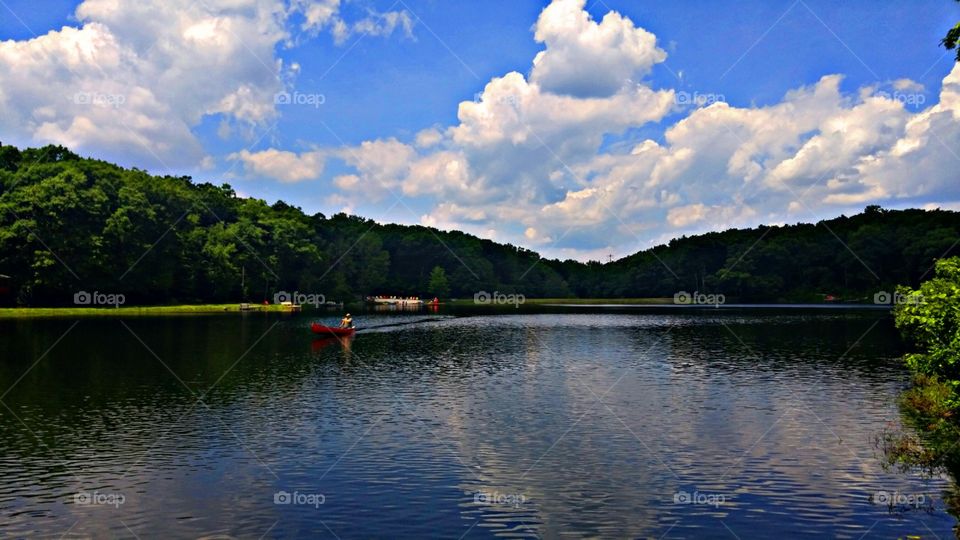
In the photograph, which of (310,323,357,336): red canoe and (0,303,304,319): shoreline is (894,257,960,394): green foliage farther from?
(0,303,304,319): shoreline

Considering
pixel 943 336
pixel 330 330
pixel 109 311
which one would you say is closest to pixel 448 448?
pixel 943 336

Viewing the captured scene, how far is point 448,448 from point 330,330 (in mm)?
59844

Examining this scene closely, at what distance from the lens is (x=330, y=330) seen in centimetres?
8869

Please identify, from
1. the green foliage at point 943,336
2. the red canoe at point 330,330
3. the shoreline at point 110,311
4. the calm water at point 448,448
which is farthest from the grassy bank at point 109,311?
the green foliage at point 943,336

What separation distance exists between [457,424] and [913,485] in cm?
1965

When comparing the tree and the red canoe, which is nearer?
the tree

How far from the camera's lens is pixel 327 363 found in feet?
208

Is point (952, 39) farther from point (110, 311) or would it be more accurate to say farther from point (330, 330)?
point (110, 311)

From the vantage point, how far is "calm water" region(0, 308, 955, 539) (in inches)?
872

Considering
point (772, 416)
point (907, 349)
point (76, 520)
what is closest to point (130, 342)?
point (76, 520)

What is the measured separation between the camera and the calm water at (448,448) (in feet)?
72.6

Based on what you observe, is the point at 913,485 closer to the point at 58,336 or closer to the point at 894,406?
the point at 894,406

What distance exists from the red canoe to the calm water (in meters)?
22.4

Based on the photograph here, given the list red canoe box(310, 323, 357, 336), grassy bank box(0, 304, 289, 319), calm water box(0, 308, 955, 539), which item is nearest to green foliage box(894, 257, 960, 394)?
calm water box(0, 308, 955, 539)
